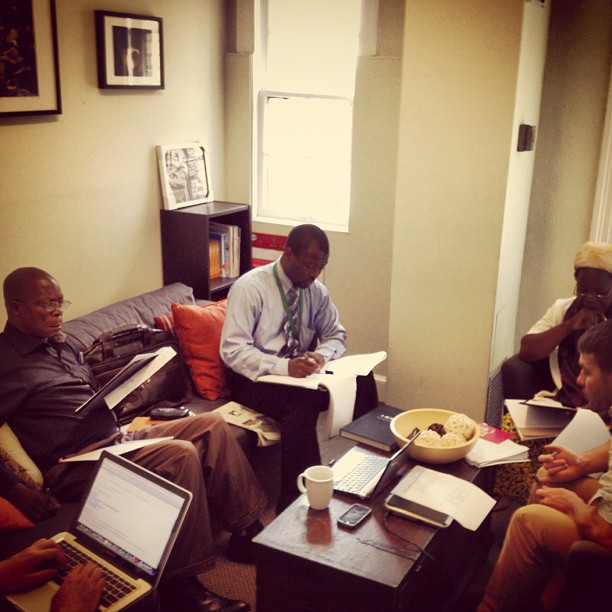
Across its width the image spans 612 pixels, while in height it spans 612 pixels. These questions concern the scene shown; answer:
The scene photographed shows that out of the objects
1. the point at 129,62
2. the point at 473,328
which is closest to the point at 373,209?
the point at 473,328

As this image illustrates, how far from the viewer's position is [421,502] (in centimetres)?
225

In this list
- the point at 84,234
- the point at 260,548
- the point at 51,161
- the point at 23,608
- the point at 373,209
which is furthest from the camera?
the point at 373,209

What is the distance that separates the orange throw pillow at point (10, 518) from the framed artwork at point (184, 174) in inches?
82.0

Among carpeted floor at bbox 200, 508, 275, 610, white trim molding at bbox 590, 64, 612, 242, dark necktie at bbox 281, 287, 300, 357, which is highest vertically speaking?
white trim molding at bbox 590, 64, 612, 242

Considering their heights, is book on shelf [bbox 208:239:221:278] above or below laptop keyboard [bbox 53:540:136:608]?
above

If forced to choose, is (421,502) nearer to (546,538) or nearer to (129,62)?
(546,538)

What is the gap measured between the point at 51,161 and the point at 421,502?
2184 millimetres

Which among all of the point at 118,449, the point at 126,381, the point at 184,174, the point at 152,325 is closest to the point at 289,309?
the point at 152,325

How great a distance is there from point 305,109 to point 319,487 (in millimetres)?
2752

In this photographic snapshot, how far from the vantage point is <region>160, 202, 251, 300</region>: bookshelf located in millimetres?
3891

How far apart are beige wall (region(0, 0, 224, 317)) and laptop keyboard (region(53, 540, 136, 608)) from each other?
4.73ft

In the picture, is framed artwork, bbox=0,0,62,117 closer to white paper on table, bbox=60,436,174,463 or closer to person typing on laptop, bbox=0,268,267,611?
person typing on laptop, bbox=0,268,267,611

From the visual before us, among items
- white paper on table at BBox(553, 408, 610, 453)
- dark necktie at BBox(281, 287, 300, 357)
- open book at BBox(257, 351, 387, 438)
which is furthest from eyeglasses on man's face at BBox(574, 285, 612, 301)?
dark necktie at BBox(281, 287, 300, 357)

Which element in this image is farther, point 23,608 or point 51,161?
point 51,161
